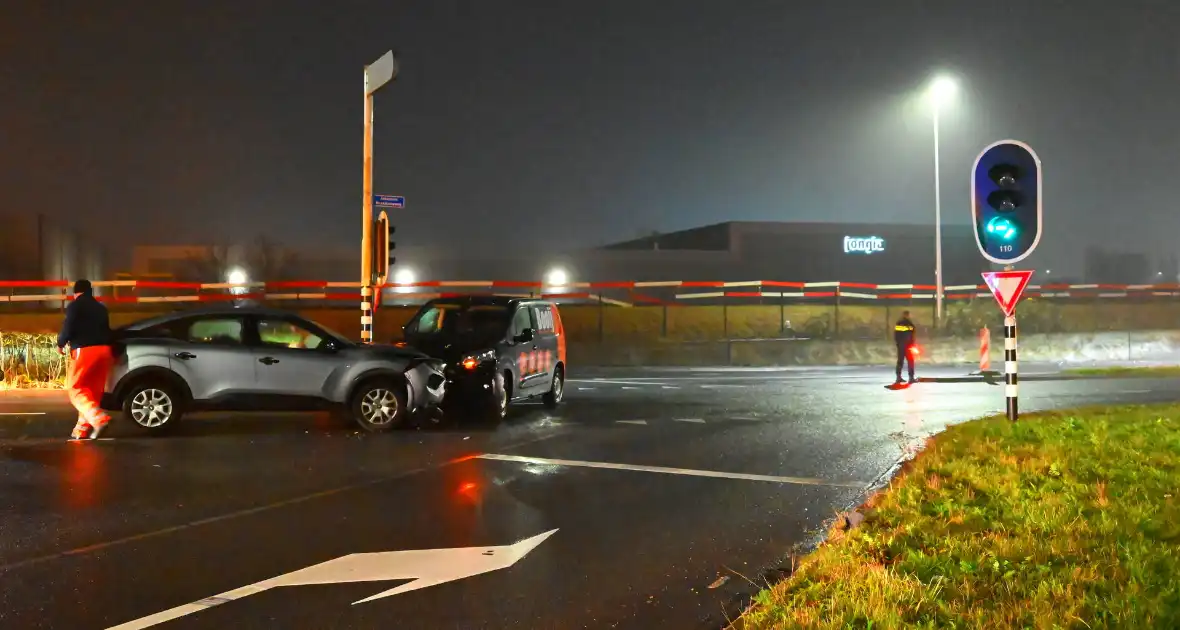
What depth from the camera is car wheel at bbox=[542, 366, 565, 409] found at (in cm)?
1481

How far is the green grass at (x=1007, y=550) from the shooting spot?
4.55m

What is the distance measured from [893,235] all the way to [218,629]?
57865 millimetres

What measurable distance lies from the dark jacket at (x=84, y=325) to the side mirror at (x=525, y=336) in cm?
537

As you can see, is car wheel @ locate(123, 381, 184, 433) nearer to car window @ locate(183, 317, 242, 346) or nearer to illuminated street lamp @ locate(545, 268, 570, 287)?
car window @ locate(183, 317, 242, 346)

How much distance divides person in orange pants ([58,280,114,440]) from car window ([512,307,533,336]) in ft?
17.6

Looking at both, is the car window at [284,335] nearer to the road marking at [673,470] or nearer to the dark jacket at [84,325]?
the dark jacket at [84,325]

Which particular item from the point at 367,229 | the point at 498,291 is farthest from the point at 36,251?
the point at 367,229

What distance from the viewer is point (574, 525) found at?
7078 mm

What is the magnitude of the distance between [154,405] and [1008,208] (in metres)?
10.4

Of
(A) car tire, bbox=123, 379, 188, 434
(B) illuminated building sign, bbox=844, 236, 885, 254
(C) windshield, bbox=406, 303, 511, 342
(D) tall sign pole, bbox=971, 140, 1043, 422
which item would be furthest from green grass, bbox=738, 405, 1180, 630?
(B) illuminated building sign, bbox=844, 236, 885, 254

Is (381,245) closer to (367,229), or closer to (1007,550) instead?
(367,229)

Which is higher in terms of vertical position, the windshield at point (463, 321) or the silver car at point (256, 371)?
the windshield at point (463, 321)

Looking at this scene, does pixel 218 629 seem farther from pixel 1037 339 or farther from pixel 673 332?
pixel 1037 339

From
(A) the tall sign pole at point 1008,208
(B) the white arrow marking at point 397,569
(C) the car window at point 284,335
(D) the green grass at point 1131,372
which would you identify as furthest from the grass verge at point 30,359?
(D) the green grass at point 1131,372
